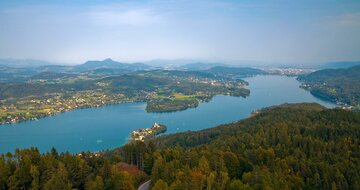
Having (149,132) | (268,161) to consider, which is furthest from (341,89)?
(268,161)

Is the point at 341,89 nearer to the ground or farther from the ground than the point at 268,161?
nearer to the ground

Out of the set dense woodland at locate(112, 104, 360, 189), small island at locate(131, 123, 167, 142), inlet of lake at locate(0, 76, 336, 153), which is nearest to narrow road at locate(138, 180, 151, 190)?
dense woodland at locate(112, 104, 360, 189)

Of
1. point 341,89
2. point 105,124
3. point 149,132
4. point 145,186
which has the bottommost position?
point 105,124

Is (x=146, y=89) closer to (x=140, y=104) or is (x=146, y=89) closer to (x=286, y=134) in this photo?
(x=140, y=104)

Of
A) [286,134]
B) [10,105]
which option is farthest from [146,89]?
[286,134]

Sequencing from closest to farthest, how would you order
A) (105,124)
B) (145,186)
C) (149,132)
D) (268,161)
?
(145,186), (268,161), (149,132), (105,124)

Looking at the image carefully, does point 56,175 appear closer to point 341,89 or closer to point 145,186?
point 145,186
